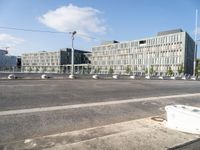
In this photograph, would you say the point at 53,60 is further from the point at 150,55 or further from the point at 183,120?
the point at 183,120

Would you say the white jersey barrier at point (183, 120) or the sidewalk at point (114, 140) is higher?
the white jersey barrier at point (183, 120)

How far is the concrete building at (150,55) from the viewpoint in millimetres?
115875

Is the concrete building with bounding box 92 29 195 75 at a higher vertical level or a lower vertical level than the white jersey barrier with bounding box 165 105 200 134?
higher

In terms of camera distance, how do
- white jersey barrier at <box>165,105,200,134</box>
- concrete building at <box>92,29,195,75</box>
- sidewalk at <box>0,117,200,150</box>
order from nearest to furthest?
sidewalk at <box>0,117,200,150</box>
white jersey barrier at <box>165,105,200,134</box>
concrete building at <box>92,29,195,75</box>

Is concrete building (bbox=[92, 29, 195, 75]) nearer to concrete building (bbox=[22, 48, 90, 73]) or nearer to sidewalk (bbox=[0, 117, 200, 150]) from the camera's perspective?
concrete building (bbox=[22, 48, 90, 73])

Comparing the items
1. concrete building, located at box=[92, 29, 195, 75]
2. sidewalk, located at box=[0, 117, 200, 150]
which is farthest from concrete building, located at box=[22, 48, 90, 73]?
sidewalk, located at box=[0, 117, 200, 150]

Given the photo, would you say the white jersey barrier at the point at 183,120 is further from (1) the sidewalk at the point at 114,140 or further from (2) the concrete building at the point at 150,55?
(2) the concrete building at the point at 150,55

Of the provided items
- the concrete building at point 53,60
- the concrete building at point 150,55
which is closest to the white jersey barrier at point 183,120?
the concrete building at point 150,55

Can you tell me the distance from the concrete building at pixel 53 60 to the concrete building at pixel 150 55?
10807 mm

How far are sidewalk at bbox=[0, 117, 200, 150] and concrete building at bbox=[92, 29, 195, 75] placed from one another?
101845mm

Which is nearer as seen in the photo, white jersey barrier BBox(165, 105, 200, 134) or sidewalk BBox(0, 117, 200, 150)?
sidewalk BBox(0, 117, 200, 150)

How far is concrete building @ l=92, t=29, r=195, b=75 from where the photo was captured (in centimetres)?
11588

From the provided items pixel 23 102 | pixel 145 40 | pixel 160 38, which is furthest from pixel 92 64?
pixel 23 102

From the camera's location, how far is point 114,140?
212 inches
